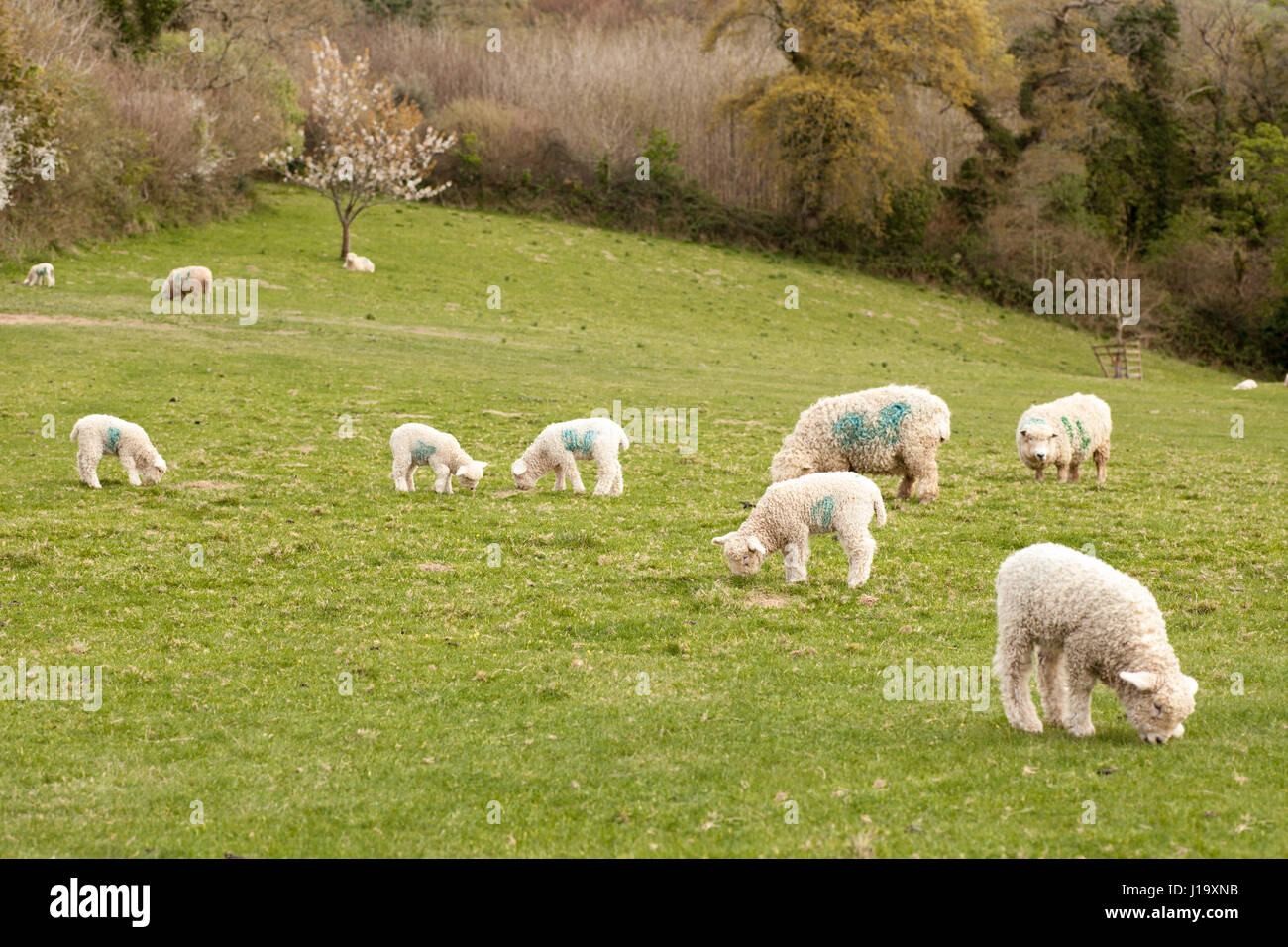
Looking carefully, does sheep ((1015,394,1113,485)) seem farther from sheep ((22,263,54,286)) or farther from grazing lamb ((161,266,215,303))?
sheep ((22,263,54,286))

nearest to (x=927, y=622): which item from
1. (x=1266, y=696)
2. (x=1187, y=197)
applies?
(x=1266, y=696)

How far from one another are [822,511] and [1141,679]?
5480 mm

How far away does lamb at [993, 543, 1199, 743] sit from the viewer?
8109mm

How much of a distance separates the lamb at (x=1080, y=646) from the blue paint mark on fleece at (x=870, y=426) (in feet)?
27.2

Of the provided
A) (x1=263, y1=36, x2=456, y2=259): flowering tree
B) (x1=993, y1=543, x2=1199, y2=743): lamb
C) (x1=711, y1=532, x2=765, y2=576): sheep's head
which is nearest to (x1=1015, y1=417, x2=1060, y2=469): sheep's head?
(x1=711, y1=532, x2=765, y2=576): sheep's head

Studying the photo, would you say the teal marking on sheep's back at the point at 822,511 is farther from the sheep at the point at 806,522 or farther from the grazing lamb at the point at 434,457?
the grazing lamb at the point at 434,457

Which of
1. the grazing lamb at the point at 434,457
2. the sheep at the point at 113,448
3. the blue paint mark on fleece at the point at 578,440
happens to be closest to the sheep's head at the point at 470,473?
the grazing lamb at the point at 434,457

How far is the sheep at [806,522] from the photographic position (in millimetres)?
13062

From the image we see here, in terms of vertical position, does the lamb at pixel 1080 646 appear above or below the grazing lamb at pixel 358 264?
below

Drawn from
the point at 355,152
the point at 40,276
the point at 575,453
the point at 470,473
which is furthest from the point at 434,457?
the point at 355,152

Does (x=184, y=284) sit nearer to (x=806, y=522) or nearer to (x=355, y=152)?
(x=355, y=152)

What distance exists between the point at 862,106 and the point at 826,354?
70.1 feet

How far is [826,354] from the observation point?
43469mm
